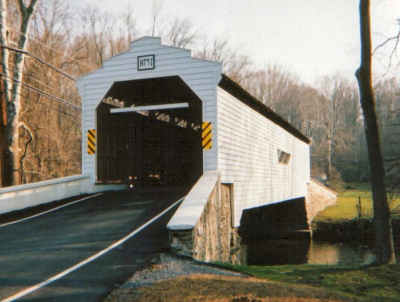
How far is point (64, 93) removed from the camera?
27578 millimetres

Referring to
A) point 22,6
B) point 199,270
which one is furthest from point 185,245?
point 22,6

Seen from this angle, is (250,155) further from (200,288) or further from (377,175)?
(200,288)

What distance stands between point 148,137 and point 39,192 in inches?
216

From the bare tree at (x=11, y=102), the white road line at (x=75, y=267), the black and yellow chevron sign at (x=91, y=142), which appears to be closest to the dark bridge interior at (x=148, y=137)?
the black and yellow chevron sign at (x=91, y=142)

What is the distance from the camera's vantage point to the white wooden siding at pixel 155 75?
37.3 feet

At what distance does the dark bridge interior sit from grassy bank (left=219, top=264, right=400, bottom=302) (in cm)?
739

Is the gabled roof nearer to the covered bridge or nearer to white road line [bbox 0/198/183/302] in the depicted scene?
the covered bridge

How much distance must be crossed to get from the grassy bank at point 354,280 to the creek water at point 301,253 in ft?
36.7

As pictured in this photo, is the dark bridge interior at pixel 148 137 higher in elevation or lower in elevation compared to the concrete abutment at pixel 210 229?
higher

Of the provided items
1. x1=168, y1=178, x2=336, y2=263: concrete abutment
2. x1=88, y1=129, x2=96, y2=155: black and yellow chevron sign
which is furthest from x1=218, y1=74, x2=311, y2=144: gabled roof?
x1=88, y1=129, x2=96, y2=155: black and yellow chevron sign

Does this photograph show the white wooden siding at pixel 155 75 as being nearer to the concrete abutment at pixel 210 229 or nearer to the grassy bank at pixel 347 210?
the concrete abutment at pixel 210 229

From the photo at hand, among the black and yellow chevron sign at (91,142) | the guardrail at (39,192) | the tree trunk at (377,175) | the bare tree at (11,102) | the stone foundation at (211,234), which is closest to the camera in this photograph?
the stone foundation at (211,234)

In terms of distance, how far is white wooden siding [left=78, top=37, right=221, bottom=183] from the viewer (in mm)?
11367

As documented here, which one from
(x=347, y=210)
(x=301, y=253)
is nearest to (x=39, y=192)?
(x=301, y=253)
